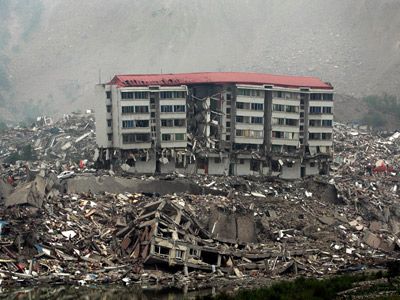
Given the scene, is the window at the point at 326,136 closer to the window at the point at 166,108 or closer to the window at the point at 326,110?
the window at the point at 326,110

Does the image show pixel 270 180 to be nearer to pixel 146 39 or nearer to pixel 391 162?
pixel 391 162

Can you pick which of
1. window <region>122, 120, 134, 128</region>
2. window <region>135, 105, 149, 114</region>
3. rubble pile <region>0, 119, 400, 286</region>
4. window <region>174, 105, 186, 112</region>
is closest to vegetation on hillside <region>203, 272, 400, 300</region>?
rubble pile <region>0, 119, 400, 286</region>

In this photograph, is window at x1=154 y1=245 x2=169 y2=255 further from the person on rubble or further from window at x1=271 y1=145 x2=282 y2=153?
the person on rubble

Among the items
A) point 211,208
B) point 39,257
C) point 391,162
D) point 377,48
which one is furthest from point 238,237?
point 377,48

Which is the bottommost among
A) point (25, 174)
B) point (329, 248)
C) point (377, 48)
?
point (329, 248)

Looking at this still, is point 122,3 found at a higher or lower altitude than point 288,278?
higher

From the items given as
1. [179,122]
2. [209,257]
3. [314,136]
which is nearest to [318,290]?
[209,257]
